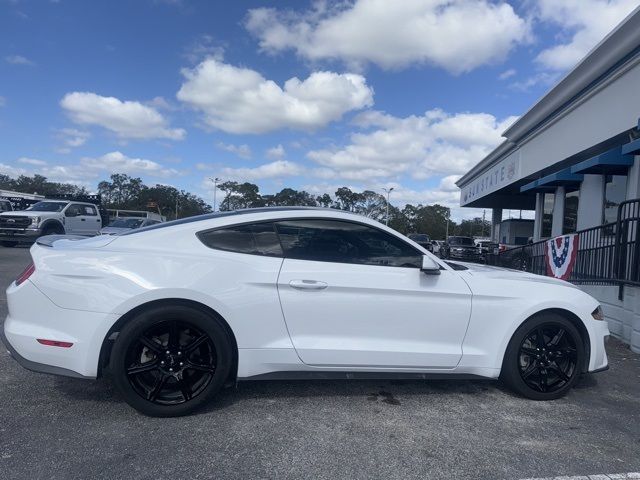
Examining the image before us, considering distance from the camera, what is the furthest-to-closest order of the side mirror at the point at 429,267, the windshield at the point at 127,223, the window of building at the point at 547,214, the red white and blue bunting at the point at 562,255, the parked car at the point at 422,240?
the parked car at the point at 422,240 → the windshield at the point at 127,223 → the window of building at the point at 547,214 → the red white and blue bunting at the point at 562,255 → the side mirror at the point at 429,267

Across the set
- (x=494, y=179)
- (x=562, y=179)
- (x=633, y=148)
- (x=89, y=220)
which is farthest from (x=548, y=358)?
(x=494, y=179)

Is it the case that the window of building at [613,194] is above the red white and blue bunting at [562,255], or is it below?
above

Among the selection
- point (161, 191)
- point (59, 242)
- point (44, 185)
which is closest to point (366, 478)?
point (59, 242)

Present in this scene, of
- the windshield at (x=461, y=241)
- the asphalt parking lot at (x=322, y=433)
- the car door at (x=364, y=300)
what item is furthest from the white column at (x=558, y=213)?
the car door at (x=364, y=300)

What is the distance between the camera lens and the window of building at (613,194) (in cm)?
1299

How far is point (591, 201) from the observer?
14516 millimetres

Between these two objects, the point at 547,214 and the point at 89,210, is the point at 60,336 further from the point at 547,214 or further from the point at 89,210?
the point at 547,214

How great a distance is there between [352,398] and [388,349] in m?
0.59

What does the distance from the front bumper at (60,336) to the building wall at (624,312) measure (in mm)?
6045

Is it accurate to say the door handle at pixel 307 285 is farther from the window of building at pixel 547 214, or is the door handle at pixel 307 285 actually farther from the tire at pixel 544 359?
the window of building at pixel 547 214

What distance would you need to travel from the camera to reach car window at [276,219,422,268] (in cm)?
372

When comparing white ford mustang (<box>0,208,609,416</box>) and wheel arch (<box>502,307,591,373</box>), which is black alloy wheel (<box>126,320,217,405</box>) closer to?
white ford mustang (<box>0,208,609,416</box>)

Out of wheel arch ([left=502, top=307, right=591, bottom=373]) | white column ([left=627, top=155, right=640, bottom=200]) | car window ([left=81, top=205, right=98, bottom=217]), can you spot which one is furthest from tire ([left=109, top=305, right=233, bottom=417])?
car window ([left=81, top=205, right=98, bottom=217])

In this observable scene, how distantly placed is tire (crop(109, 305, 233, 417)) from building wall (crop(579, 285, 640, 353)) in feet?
17.2
